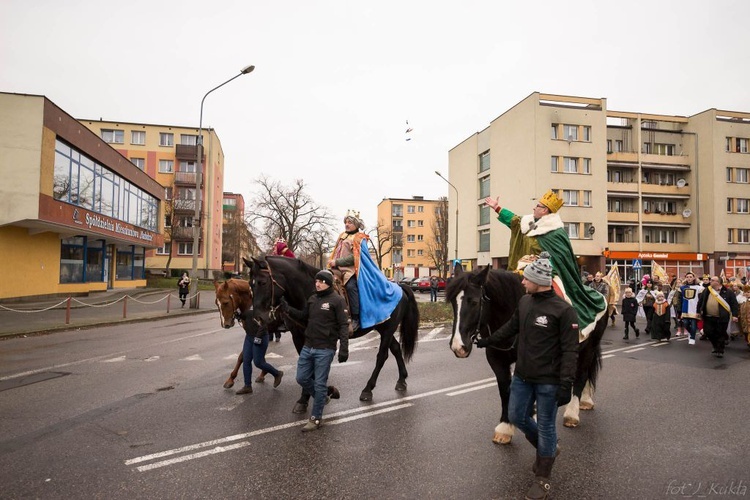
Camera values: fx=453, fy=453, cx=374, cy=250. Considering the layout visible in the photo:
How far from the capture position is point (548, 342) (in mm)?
A: 3664

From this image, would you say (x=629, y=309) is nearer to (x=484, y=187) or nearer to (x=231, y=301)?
(x=231, y=301)

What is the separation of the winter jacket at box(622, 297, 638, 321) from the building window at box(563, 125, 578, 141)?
1193 inches

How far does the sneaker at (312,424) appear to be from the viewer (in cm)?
504

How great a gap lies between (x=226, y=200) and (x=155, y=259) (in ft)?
173

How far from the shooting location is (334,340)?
17.9 ft

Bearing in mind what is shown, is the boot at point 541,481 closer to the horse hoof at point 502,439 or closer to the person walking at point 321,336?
the horse hoof at point 502,439

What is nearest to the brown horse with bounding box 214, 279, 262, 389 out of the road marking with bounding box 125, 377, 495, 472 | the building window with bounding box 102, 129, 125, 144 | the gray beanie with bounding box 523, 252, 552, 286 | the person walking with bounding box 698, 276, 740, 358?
the road marking with bounding box 125, 377, 495, 472

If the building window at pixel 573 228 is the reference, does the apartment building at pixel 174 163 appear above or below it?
above

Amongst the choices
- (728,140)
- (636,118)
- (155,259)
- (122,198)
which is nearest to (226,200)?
(155,259)

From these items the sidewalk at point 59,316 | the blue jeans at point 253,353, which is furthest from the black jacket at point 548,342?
the sidewalk at point 59,316

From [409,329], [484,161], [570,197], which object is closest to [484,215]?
[484,161]

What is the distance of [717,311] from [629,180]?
39.3m

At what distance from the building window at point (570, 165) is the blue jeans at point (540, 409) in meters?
41.1

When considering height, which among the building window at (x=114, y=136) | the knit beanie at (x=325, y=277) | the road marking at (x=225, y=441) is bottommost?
the road marking at (x=225, y=441)
